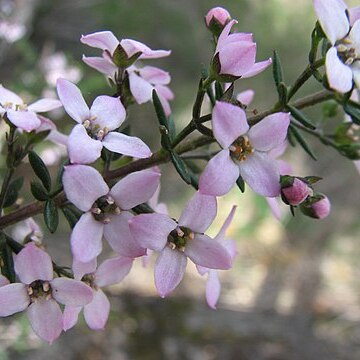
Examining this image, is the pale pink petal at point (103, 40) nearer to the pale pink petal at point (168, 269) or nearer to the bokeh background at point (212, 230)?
the pale pink petal at point (168, 269)

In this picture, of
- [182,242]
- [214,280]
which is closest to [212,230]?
[214,280]

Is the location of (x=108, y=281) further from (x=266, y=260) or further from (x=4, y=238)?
(x=266, y=260)

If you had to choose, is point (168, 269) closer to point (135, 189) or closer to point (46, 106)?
point (135, 189)

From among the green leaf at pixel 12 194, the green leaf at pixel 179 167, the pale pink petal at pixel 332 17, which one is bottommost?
the green leaf at pixel 12 194

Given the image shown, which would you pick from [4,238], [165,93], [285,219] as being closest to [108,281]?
[4,238]

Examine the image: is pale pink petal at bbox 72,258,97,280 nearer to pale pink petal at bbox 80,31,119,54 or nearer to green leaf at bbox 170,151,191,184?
green leaf at bbox 170,151,191,184

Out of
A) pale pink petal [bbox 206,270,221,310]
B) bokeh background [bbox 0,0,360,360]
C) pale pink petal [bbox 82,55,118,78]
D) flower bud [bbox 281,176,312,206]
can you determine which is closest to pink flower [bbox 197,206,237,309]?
pale pink petal [bbox 206,270,221,310]

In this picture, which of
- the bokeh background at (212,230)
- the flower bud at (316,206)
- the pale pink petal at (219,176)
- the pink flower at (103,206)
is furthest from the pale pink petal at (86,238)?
the bokeh background at (212,230)
